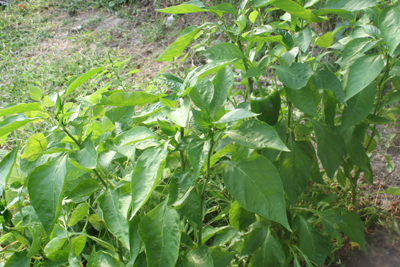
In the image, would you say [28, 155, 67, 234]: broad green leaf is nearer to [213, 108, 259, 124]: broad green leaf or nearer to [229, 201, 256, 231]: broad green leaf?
[213, 108, 259, 124]: broad green leaf

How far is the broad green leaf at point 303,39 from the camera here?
0.96 m

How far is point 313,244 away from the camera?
A: 1096 millimetres

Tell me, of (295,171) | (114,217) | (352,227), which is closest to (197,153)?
(114,217)

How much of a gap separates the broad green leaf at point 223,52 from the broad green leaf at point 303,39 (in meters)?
0.22

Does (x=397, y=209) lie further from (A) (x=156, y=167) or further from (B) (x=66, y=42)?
(B) (x=66, y=42)

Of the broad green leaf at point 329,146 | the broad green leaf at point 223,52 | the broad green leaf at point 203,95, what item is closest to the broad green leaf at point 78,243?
the broad green leaf at point 203,95

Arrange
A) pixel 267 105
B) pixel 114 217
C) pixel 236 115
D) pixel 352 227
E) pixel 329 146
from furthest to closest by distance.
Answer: pixel 352 227
pixel 329 146
pixel 267 105
pixel 114 217
pixel 236 115

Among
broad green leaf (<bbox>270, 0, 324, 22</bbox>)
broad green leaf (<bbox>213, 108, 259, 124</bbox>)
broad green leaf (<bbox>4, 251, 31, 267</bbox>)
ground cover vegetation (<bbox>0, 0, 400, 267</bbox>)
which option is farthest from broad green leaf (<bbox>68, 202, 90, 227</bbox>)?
broad green leaf (<bbox>270, 0, 324, 22</bbox>)

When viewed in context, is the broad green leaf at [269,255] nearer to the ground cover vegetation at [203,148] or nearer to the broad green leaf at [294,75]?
the ground cover vegetation at [203,148]

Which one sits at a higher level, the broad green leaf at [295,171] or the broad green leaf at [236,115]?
the broad green leaf at [236,115]

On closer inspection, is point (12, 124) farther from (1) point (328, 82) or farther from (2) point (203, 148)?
(1) point (328, 82)

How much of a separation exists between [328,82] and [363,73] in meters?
0.10

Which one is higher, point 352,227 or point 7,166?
point 7,166

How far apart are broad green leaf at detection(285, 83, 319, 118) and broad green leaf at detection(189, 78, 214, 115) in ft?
0.78
